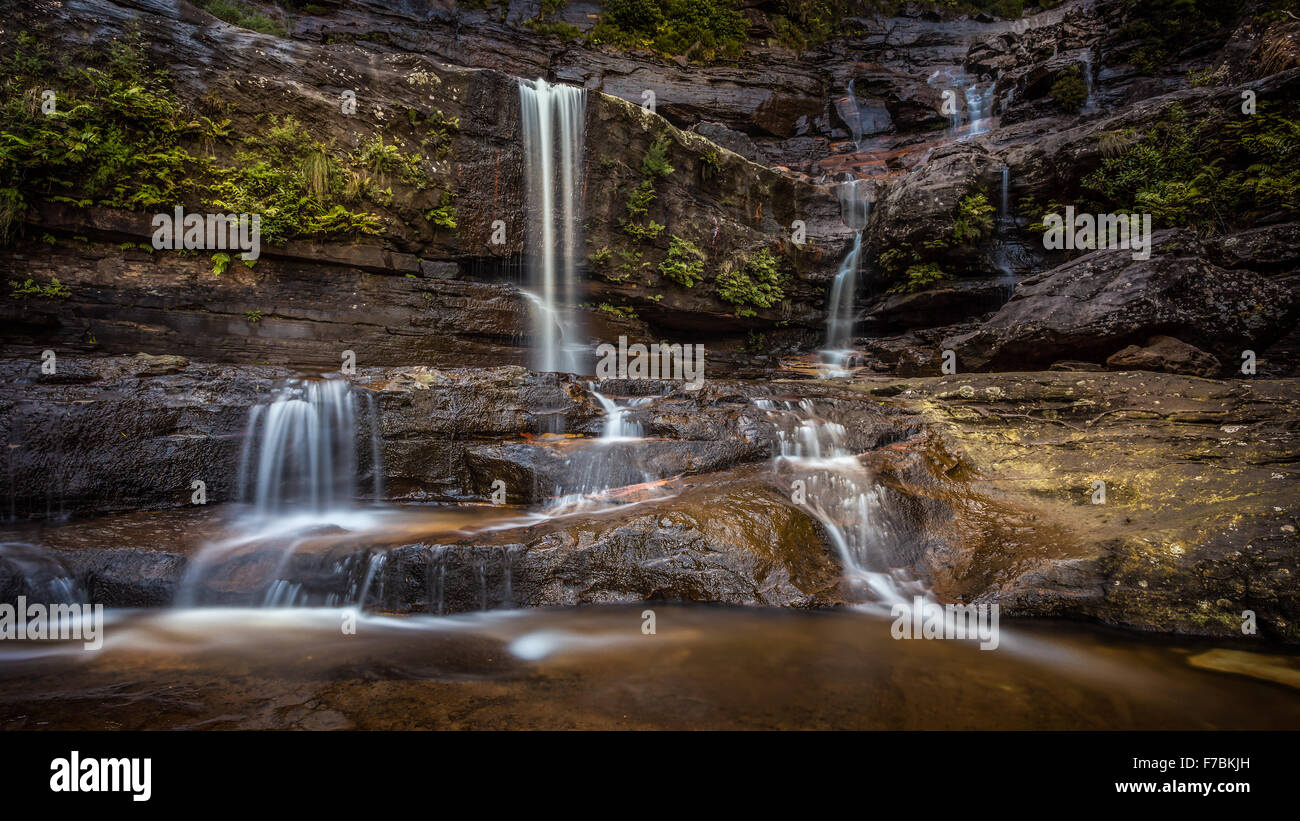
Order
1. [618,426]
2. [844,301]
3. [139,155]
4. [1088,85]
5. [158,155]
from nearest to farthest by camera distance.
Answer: [618,426], [139,155], [158,155], [844,301], [1088,85]

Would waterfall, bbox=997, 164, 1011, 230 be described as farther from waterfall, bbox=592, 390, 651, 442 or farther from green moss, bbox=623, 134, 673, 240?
waterfall, bbox=592, 390, 651, 442

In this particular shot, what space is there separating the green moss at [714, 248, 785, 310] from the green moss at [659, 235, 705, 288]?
0.58 meters

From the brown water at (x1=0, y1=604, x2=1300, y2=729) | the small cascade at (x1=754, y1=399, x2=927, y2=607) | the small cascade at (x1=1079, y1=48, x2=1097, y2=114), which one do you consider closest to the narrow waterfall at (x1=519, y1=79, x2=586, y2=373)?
the small cascade at (x1=754, y1=399, x2=927, y2=607)

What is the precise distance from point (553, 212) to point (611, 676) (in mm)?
9456

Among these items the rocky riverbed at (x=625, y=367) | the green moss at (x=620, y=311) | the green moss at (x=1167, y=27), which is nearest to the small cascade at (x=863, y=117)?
the rocky riverbed at (x=625, y=367)

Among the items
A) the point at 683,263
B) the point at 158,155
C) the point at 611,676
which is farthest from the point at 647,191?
the point at 611,676

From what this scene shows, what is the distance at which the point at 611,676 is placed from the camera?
2.76m

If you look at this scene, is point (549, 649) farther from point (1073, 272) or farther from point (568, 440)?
point (1073, 272)

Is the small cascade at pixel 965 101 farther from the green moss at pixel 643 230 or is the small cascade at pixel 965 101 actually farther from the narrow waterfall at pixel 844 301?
the green moss at pixel 643 230

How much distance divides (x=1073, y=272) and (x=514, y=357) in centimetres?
966

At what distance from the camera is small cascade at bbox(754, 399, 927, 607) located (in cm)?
418

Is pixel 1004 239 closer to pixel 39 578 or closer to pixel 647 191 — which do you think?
pixel 647 191

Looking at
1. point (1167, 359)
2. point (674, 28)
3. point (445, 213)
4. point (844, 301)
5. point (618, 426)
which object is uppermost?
point (674, 28)

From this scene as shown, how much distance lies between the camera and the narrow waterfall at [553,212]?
10117 millimetres
